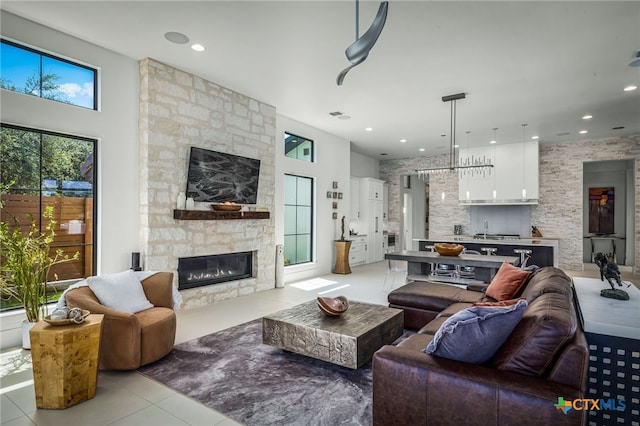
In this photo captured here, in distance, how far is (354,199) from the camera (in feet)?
31.3

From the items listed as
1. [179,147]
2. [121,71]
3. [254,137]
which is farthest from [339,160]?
[121,71]

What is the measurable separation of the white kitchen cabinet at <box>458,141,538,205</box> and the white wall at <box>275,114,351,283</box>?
2.88 m

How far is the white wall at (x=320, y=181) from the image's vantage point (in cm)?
654

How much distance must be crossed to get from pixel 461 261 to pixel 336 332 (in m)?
2.65

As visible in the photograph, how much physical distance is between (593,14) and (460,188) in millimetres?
6283

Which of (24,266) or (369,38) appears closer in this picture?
(369,38)

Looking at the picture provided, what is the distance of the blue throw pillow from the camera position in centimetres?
179

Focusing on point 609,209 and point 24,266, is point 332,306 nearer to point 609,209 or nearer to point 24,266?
point 24,266

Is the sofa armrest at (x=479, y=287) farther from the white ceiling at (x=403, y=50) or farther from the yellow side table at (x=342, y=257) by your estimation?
the yellow side table at (x=342, y=257)

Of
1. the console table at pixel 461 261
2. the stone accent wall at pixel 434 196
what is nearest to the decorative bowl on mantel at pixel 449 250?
the console table at pixel 461 261

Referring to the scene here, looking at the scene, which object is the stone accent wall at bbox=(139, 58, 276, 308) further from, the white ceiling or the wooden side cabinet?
the wooden side cabinet

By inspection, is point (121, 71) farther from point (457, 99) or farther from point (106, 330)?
point (457, 99)

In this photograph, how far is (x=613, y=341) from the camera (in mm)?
1885

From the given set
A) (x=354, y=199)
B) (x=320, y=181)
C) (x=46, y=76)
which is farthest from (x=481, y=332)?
(x=354, y=199)
